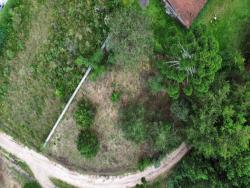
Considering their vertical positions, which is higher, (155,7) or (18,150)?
(155,7)

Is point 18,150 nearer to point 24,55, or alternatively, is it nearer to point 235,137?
point 24,55

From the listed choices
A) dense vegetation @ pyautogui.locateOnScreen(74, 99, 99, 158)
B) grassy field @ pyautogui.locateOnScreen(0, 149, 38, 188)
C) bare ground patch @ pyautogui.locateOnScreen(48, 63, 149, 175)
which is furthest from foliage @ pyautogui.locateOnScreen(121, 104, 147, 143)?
grassy field @ pyautogui.locateOnScreen(0, 149, 38, 188)

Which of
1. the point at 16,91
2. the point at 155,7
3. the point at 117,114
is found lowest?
the point at 117,114

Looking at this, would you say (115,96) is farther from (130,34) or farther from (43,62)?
(43,62)

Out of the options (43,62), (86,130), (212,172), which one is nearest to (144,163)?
(86,130)

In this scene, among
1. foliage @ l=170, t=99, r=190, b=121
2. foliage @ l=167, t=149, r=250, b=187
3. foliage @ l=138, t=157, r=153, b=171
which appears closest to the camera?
foliage @ l=167, t=149, r=250, b=187

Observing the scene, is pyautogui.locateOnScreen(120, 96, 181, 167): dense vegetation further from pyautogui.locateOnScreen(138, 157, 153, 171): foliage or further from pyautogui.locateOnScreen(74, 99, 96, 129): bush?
pyautogui.locateOnScreen(74, 99, 96, 129): bush

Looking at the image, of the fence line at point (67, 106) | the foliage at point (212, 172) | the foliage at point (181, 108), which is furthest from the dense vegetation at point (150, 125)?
the fence line at point (67, 106)

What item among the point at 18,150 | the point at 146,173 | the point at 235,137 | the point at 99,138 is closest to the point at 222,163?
the point at 235,137
